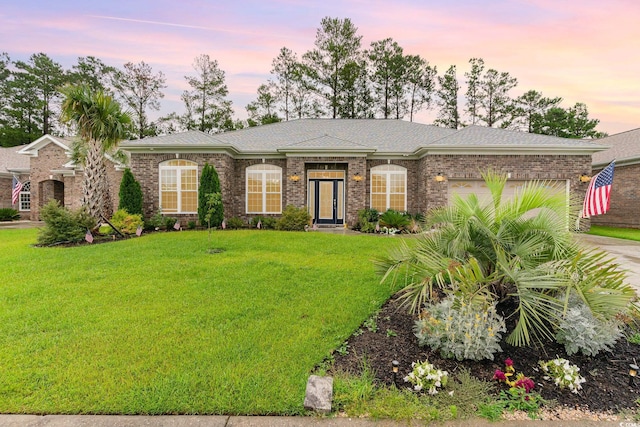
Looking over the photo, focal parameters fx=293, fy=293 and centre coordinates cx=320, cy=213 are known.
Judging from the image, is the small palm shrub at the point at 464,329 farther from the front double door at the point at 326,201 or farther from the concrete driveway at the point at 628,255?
the front double door at the point at 326,201

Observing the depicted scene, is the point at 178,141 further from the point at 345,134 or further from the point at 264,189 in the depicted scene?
the point at 345,134

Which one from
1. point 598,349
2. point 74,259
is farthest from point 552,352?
point 74,259

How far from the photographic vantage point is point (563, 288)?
3.26 meters

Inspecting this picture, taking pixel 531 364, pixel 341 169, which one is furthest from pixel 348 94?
pixel 531 364

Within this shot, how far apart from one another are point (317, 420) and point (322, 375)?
49cm

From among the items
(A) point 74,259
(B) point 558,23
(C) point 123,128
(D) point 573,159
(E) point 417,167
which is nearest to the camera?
(A) point 74,259

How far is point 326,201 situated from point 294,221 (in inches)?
100

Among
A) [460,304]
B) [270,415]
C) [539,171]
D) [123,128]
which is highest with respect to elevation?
[123,128]

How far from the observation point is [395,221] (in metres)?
12.2

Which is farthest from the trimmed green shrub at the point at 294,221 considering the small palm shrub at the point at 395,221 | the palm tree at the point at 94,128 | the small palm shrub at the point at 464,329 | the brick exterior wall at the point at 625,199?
the brick exterior wall at the point at 625,199

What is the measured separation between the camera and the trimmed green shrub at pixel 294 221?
1212cm

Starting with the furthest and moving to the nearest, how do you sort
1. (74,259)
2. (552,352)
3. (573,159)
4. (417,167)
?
(417,167)
(573,159)
(74,259)
(552,352)

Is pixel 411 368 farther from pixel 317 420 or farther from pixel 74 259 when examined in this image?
pixel 74 259

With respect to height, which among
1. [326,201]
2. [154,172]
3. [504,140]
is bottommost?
[326,201]
